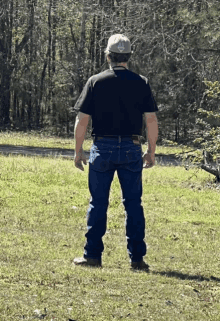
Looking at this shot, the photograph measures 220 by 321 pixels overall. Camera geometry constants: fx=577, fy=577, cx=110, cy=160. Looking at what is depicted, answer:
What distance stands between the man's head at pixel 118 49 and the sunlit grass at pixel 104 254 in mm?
1982

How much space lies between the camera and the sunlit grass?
4.38 metres

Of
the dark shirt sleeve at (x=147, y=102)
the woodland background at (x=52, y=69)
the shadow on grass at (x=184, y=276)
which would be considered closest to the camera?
the dark shirt sleeve at (x=147, y=102)

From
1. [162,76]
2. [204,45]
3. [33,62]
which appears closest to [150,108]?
[204,45]

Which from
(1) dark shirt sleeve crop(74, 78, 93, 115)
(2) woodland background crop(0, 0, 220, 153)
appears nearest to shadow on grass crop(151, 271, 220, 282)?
(1) dark shirt sleeve crop(74, 78, 93, 115)

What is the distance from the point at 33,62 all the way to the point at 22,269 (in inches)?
1297

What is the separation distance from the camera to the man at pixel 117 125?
208 inches

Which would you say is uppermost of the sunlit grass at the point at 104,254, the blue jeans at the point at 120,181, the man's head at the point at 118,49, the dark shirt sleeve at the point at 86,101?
the man's head at the point at 118,49

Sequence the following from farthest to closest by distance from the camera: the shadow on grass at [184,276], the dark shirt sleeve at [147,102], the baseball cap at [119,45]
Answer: the shadow on grass at [184,276], the dark shirt sleeve at [147,102], the baseball cap at [119,45]

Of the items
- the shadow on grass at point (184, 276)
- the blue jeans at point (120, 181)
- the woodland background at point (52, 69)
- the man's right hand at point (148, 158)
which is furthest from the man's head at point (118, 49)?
the woodland background at point (52, 69)

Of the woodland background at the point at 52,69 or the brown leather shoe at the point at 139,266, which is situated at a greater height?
the woodland background at the point at 52,69

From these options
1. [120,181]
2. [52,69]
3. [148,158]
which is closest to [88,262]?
[120,181]

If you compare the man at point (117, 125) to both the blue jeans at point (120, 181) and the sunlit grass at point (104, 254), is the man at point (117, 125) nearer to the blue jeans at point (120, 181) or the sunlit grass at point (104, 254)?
the blue jeans at point (120, 181)

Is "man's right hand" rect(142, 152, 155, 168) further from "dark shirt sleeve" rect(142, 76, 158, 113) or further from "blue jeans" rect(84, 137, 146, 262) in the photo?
"dark shirt sleeve" rect(142, 76, 158, 113)

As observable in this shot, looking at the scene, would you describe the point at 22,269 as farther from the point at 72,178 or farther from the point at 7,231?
the point at 72,178
